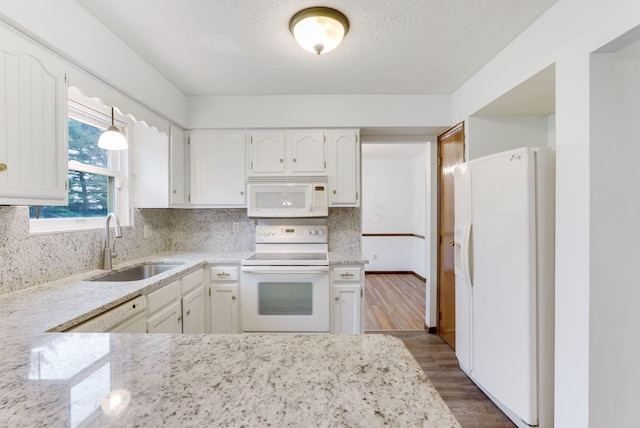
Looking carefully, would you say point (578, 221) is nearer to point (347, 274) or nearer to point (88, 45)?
point (347, 274)

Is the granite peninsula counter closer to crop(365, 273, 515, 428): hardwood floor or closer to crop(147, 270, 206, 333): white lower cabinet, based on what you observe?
crop(147, 270, 206, 333): white lower cabinet

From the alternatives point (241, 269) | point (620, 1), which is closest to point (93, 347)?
point (241, 269)

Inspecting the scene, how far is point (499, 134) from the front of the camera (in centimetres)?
236

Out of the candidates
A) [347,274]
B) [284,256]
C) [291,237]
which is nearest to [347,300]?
[347,274]

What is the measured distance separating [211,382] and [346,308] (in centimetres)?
190

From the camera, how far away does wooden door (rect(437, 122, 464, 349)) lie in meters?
2.57

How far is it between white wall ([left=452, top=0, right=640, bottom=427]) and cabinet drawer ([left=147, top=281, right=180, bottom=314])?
7.48 ft

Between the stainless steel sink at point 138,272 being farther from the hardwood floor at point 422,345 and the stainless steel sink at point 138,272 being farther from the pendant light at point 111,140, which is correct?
the hardwood floor at point 422,345

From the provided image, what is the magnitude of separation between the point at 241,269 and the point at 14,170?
1.57m

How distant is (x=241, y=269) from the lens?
2.45 m

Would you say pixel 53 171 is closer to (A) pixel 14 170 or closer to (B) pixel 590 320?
(A) pixel 14 170

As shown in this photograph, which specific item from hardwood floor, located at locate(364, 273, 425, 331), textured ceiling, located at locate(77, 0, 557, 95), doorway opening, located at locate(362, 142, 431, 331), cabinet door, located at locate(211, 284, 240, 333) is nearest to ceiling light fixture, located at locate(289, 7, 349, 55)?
textured ceiling, located at locate(77, 0, 557, 95)

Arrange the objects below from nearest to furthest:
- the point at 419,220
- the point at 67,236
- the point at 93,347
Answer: the point at 93,347 → the point at 67,236 → the point at 419,220

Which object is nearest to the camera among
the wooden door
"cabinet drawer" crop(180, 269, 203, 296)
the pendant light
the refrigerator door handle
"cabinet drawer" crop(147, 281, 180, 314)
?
"cabinet drawer" crop(147, 281, 180, 314)
